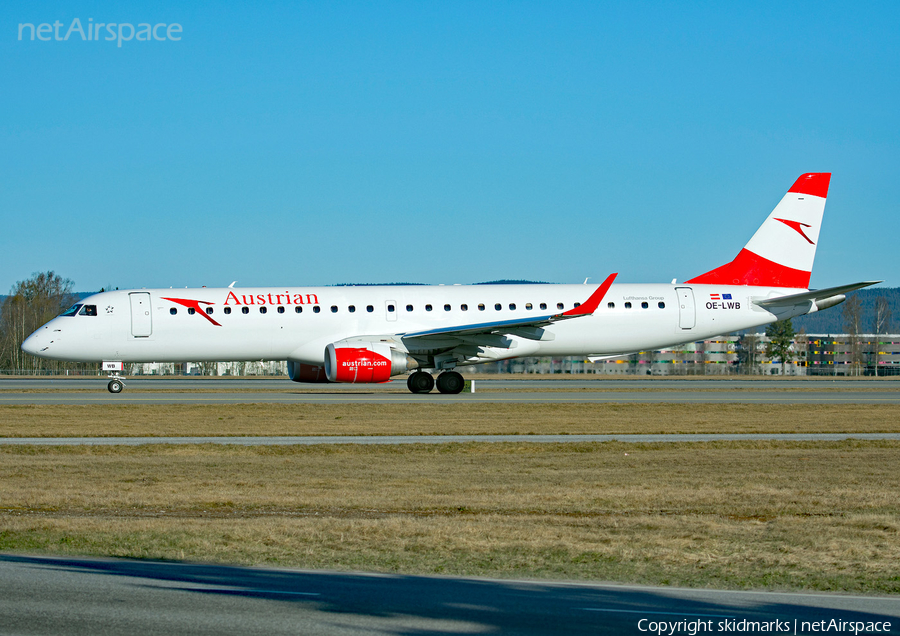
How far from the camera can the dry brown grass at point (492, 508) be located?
9.25m

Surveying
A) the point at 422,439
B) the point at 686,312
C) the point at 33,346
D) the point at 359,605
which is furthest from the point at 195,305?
the point at 359,605

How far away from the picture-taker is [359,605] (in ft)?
23.5

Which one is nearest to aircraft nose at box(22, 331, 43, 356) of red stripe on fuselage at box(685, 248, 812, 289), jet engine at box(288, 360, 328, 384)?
jet engine at box(288, 360, 328, 384)

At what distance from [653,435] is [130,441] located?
11.1 m

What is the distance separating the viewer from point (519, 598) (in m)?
7.49

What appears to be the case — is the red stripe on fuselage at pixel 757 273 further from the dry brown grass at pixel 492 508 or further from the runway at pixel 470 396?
the dry brown grass at pixel 492 508

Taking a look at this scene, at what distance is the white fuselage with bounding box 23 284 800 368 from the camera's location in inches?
1339

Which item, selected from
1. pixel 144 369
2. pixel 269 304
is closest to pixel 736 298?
pixel 269 304

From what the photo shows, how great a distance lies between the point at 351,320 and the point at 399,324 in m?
1.72

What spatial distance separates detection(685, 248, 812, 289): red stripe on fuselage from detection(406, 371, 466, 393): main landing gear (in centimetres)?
1038

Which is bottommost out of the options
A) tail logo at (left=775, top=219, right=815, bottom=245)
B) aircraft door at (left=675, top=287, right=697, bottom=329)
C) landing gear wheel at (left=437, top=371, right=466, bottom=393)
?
landing gear wheel at (left=437, top=371, right=466, bottom=393)

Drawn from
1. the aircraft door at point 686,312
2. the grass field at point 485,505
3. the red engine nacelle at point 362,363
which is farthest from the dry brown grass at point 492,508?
the aircraft door at point 686,312

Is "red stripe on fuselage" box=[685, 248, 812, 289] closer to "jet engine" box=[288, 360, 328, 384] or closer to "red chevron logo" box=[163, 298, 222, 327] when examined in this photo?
"jet engine" box=[288, 360, 328, 384]

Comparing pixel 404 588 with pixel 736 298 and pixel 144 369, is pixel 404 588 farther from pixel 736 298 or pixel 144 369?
pixel 144 369
